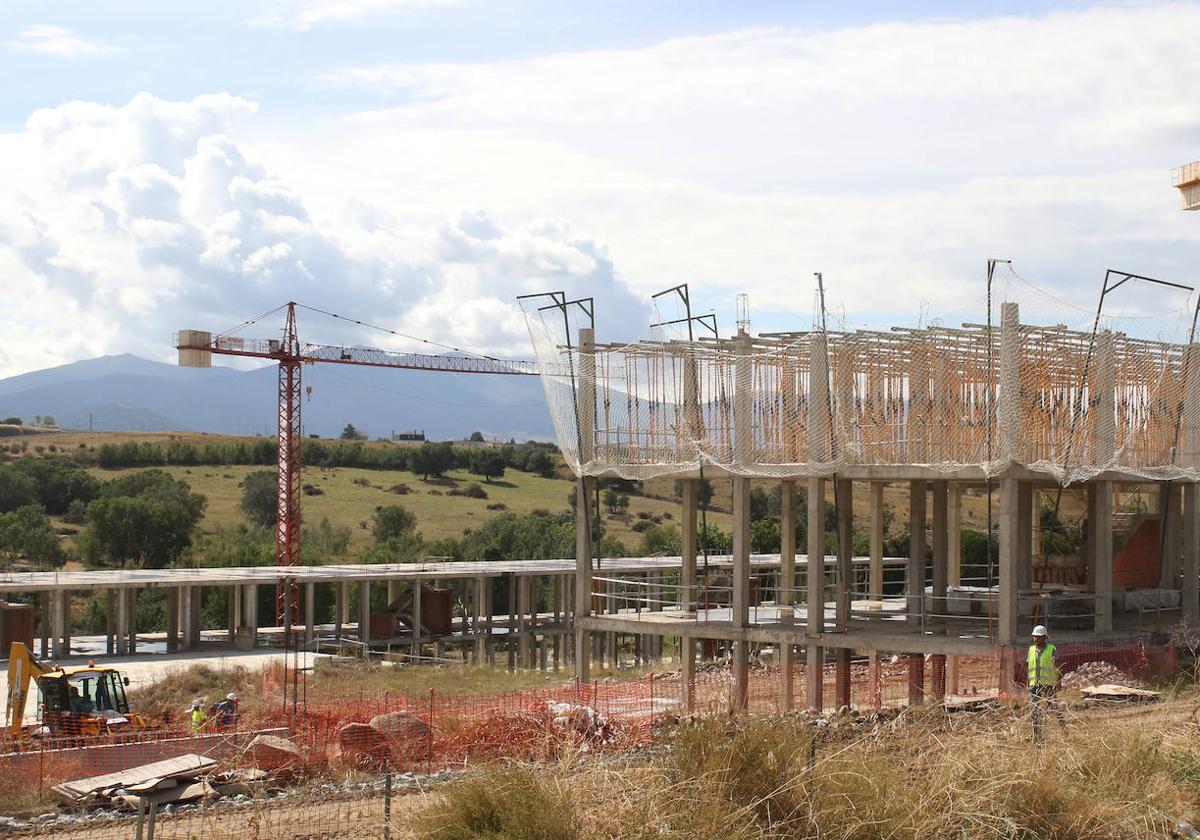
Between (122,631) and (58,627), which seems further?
(122,631)

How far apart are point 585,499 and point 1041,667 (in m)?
17.1

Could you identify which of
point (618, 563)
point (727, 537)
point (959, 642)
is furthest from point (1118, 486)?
point (727, 537)

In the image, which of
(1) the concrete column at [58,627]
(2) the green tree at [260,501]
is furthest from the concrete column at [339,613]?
(2) the green tree at [260,501]

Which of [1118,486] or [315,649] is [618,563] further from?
[1118,486]

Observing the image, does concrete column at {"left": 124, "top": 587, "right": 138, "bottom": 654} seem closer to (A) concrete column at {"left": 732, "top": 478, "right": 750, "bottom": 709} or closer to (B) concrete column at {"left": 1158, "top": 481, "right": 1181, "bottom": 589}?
(A) concrete column at {"left": 732, "top": 478, "right": 750, "bottom": 709}

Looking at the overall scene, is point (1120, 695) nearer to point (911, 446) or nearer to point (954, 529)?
point (911, 446)

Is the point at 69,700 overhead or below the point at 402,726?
below

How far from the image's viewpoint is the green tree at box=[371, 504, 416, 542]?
8606 centimetres

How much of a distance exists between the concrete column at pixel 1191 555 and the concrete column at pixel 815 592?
26.4 ft

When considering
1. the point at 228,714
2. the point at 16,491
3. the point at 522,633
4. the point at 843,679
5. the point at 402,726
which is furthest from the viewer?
the point at 16,491

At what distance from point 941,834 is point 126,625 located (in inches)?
1342

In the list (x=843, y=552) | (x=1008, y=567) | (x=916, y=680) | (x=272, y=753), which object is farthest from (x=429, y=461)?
(x=272, y=753)

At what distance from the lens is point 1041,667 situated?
1582 cm

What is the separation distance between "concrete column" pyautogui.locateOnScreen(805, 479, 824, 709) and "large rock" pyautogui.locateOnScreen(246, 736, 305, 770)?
1156 centimetres
